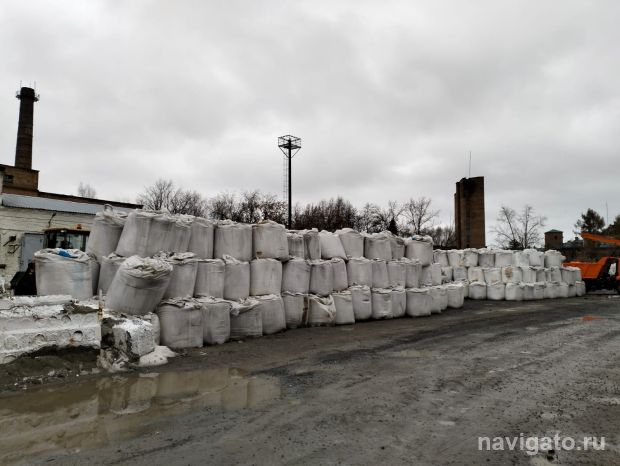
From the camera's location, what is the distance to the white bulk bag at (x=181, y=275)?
17.9 feet

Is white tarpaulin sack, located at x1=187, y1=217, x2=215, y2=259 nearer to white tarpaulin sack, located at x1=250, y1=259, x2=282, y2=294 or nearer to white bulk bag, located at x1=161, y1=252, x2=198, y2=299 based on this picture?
white bulk bag, located at x1=161, y1=252, x2=198, y2=299

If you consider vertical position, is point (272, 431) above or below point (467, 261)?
below

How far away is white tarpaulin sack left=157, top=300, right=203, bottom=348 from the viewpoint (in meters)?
5.10

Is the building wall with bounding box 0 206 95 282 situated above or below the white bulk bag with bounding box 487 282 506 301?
above

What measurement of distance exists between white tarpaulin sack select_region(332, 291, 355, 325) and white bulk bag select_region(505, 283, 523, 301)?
7.60 metres

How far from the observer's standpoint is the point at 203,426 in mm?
2873

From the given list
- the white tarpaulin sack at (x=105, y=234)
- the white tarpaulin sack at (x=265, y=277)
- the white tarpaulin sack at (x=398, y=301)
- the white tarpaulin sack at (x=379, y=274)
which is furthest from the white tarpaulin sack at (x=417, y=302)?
the white tarpaulin sack at (x=105, y=234)

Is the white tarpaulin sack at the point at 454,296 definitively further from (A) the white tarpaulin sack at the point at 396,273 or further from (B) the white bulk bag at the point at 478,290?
(B) the white bulk bag at the point at 478,290

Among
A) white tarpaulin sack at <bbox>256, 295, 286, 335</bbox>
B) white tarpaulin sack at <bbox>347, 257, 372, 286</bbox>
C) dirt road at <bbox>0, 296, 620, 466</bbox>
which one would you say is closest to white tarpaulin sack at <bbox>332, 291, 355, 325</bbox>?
white tarpaulin sack at <bbox>347, 257, 372, 286</bbox>

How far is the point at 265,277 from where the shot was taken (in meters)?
6.70

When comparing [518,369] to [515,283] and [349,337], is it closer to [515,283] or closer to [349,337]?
[349,337]

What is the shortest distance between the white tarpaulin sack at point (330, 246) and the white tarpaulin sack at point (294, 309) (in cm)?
124

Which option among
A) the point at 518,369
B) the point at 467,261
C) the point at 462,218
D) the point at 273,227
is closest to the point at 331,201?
the point at 462,218

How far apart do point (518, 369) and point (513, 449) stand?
214 centimetres
